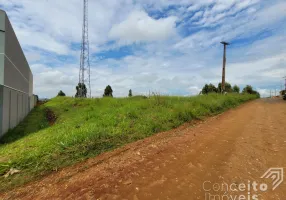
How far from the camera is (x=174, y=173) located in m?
3.14

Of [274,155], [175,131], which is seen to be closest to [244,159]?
[274,155]

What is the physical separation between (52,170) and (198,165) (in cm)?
295

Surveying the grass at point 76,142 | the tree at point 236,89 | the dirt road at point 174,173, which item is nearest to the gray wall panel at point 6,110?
the grass at point 76,142

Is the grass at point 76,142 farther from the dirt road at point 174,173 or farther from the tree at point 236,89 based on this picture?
the tree at point 236,89

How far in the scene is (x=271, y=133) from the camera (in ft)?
17.9

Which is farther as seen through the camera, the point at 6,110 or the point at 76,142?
the point at 6,110

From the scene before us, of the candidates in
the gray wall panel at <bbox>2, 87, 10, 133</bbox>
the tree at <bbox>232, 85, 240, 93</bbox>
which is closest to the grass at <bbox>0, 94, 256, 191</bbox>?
the gray wall panel at <bbox>2, 87, 10, 133</bbox>

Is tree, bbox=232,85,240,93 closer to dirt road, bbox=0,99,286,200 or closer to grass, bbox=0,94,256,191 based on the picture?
grass, bbox=0,94,256,191

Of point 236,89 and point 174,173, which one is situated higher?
point 236,89

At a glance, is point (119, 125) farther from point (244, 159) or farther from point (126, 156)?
point (244, 159)

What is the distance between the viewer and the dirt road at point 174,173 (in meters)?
2.62

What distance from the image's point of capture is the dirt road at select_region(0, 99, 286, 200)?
262cm

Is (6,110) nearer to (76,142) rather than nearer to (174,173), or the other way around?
(76,142)

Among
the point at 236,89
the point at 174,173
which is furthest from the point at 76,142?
the point at 236,89
